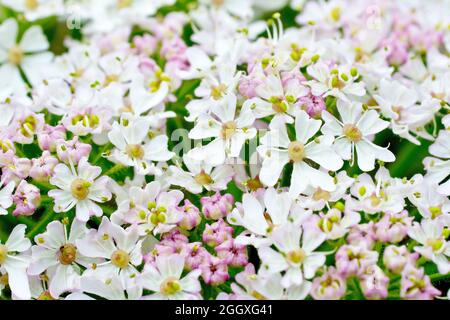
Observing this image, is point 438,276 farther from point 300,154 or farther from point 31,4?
point 31,4

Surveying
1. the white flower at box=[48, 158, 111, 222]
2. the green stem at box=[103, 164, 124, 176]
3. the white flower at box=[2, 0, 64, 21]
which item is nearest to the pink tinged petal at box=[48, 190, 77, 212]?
the white flower at box=[48, 158, 111, 222]

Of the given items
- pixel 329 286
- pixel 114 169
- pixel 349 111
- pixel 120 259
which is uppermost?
pixel 349 111

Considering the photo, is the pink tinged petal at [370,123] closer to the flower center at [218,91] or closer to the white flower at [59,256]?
the flower center at [218,91]

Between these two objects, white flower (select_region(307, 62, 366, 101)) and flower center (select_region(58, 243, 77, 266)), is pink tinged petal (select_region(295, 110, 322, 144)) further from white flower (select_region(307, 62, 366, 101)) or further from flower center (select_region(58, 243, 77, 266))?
flower center (select_region(58, 243, 77, 266))

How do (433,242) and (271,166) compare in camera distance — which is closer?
(433,242)

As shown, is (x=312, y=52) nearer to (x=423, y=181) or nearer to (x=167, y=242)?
(x=423, y=181)

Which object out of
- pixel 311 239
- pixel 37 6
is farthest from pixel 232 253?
pixel 37 6

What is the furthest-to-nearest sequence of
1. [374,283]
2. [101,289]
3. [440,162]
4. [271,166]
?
[440,162] → [271,166] → [101,289] → [374,283]
